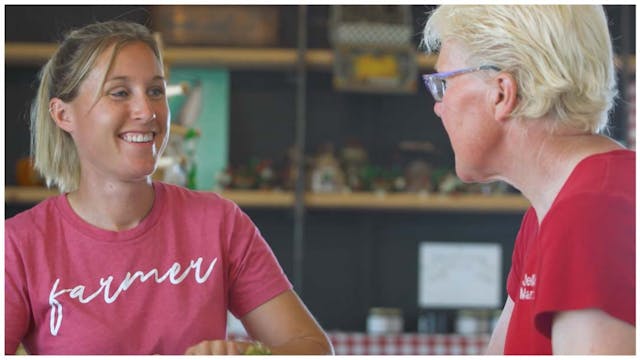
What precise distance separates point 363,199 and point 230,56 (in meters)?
0.82

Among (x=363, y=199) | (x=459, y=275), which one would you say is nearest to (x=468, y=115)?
(x=363, y=199)

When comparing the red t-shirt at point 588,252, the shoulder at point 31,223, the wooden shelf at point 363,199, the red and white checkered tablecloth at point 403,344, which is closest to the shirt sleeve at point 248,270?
the shoulder at point 31,223

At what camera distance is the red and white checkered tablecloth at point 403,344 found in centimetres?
432

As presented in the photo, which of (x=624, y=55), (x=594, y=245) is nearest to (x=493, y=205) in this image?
(x=624, y=55)

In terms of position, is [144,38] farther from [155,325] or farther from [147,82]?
[155,325]

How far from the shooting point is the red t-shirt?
1.10 meters

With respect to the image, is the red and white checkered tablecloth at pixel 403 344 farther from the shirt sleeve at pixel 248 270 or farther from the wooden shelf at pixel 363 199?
the shirt sleeve at pixel 248 270

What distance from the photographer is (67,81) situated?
1.56 meters

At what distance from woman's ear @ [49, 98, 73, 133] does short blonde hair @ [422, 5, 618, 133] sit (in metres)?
0.65

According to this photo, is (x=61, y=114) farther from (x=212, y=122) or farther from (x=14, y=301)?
(x=212, y=122)

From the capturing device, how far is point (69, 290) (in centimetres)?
150

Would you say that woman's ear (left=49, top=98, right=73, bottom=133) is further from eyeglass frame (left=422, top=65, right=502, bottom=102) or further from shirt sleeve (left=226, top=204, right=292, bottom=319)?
eyeglass frame (left=422, top=65, right=502, bottom=102)

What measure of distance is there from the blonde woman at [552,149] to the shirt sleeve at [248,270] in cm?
37

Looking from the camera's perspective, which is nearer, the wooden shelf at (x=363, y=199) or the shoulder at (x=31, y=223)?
the shoulder at (x=31, y=223)
